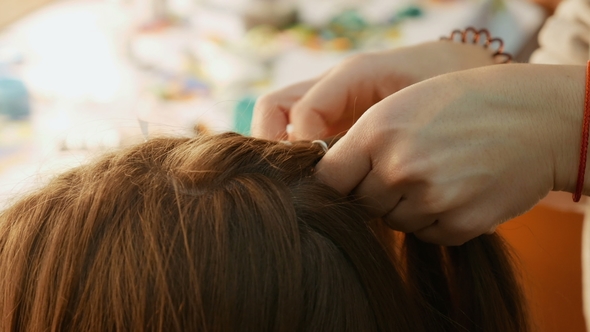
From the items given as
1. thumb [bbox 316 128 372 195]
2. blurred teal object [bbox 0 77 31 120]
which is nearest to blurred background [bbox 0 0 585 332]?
blurred teal object [bbox 0 77 31 120]

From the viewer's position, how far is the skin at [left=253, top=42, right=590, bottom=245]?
0.59m

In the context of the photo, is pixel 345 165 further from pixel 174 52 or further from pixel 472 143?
pixel 174 52

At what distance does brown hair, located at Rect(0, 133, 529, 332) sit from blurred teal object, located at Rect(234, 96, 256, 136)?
642mm

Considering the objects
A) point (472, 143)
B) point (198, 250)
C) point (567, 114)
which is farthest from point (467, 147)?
point (198, 250)

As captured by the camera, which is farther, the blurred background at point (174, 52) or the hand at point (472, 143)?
the blurred background at point (174, 52)

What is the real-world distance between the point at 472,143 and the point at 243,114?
0.87 meters

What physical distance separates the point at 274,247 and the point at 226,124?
Answer: 1002mm

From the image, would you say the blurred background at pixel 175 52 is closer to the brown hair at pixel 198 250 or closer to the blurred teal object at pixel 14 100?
the blurred teal object at pixel 14 100

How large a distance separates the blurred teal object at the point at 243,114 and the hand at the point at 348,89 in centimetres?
28

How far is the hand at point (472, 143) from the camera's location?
59 centimetres

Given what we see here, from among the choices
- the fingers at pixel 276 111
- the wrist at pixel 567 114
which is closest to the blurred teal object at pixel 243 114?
the fingers at pixel 276 111

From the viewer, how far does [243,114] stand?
1377 mm

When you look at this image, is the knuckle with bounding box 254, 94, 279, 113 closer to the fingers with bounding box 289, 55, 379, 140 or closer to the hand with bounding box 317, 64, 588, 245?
the fingers with bounding box 289, 55, 379, 140

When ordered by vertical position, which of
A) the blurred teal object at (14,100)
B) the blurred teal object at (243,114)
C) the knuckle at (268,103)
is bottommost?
the blurred teal object at (243,114)
